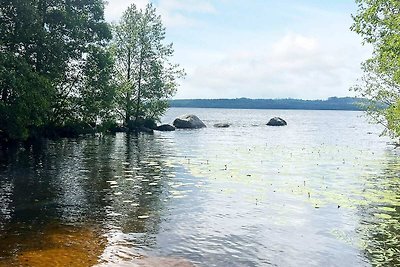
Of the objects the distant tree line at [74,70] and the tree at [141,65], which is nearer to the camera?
the distant tree line at [74,70]

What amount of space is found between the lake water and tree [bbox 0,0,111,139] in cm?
509

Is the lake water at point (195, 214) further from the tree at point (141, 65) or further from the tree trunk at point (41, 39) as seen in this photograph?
the tree at point (141, 65)

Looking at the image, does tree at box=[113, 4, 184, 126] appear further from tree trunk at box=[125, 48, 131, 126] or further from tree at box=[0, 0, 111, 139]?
tree at box=[0, 0, 111, 139]

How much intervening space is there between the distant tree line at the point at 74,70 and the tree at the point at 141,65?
15 cm

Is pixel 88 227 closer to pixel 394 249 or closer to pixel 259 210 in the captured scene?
pixel 259 210

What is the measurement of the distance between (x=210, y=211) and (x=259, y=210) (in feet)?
7.31

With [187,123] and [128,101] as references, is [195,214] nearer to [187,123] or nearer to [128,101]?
[128,101]

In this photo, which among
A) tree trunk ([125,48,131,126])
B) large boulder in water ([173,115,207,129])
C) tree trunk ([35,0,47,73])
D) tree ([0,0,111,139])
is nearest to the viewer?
tree ([0,0,111,139])

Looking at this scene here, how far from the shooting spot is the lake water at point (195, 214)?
12.7 meters

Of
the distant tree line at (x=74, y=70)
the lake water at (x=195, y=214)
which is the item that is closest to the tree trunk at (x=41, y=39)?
the distant tree line at (x=74, y=70)

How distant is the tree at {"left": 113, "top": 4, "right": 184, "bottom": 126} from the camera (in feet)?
240

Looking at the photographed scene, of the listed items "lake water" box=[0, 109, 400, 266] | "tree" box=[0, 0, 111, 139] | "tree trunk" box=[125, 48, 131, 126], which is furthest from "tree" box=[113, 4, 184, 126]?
"lake water" box=[0, 109, 400, 266]

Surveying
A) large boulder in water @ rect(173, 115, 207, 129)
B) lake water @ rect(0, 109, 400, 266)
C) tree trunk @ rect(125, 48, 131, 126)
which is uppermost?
tree trunk @ rect(125, 48, 131, 126)

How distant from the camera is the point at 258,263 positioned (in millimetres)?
12250
